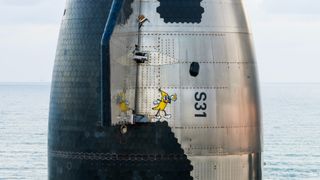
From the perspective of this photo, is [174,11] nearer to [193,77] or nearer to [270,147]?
[193,77]

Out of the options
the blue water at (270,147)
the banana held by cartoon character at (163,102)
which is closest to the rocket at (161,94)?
the banana held by cartoon character at (163,102)

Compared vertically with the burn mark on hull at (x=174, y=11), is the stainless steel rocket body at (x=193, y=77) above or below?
below

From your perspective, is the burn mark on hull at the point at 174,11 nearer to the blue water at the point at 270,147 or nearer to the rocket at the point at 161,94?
the rocket at the point at 161,94

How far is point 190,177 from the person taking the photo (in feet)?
119

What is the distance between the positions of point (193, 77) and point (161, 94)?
123 cm

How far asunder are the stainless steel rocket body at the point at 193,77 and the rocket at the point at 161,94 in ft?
0.11

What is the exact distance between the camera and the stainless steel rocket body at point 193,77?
36.1m

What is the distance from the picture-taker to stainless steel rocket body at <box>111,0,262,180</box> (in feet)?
118

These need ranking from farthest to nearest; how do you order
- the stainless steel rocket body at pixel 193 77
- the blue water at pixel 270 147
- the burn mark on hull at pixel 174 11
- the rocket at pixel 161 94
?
the blue water at pixel 270 147 < the burn mark on hull at pixel 174 11 < the stainless steel rocket body at pixel 193 77 < the rocket at pixel 161 94

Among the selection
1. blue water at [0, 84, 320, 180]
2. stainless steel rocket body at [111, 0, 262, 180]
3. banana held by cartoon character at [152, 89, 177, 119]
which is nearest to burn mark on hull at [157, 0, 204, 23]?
stainless steel rocket body at [111, 0, 262, 180]

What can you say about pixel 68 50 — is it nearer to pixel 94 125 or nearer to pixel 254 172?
pixel 94 125

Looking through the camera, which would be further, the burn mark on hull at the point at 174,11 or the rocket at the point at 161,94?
the burn mark on hull at the point at 174,11

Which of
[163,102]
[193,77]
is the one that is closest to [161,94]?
[163,102]

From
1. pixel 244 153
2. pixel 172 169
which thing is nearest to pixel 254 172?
pixel 244 153
